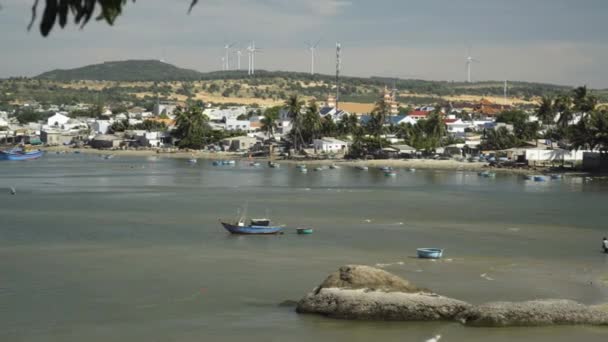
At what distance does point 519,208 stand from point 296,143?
64.7 m

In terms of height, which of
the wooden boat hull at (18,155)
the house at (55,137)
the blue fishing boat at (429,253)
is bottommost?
the house at (55,137)

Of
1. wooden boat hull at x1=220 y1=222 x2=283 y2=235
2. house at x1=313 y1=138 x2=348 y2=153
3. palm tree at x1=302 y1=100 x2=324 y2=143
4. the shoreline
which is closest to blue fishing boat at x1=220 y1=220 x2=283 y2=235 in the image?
wooden boat hull at x1=220 y1=222 x2=283 y2=235

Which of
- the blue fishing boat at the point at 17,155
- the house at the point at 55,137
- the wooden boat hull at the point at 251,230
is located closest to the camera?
the wooden boat hull at the point at 251,230

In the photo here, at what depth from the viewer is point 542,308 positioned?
21188 mm

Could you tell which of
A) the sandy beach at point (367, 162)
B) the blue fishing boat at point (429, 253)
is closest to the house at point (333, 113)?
the sandy beach at point (367, 162)

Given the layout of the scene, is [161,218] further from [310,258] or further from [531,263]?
[531,263]

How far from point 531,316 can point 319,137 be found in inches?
3789

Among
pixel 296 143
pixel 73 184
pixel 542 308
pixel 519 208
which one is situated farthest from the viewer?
pixel 296 143

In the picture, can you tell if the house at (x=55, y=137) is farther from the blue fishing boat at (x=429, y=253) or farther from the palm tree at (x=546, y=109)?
the blue fishing boat at (x=429, y=253)

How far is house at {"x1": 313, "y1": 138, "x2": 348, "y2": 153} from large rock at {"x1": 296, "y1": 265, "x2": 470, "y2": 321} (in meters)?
88.2

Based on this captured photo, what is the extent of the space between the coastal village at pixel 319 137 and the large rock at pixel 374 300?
214 feet

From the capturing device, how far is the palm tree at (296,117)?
108625mm

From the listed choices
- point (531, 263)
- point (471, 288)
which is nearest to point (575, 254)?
point (531, 263)

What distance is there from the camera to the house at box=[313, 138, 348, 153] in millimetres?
110500
